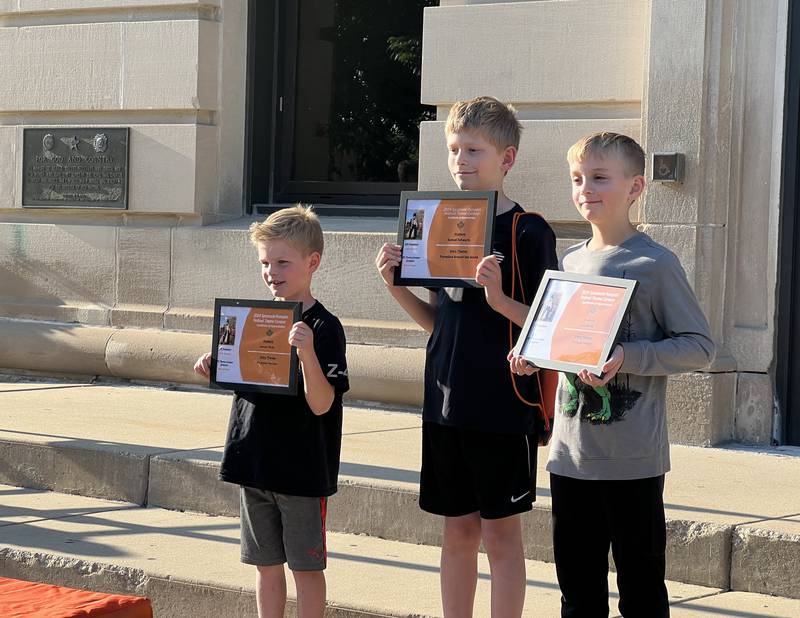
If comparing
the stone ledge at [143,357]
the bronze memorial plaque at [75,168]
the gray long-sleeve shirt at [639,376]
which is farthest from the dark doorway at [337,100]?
the gray long-sleeve shirt at [639,376]

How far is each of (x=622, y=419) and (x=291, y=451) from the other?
1046mm

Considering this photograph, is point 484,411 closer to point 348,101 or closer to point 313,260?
point 313,260

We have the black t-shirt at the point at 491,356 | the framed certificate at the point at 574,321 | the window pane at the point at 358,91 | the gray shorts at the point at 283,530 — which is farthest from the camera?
the window pane at the point at 358,91

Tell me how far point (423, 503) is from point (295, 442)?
0.44 metres

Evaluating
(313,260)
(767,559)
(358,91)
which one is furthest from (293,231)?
(358,91)

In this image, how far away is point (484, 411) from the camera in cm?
384

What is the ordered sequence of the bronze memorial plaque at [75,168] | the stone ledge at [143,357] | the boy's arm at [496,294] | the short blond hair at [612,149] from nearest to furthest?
1. the short blond hair at [612,149]
2. the boy's arm at [496,294]
3. the stone ledge at [143,357]
4. the bronze memorial plaque at [75,168]

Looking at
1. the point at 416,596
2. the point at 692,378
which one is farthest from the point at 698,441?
the point at 416,596

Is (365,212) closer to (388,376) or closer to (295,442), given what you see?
(388,376)

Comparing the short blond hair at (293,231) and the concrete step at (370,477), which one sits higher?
the short blond hair at (293,231)

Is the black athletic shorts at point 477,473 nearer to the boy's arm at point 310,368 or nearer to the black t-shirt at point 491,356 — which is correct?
the black t-shirt at point 491,356

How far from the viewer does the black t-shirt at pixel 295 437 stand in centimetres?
394

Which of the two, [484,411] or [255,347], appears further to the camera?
[255,347]

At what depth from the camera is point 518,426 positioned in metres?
3.84
